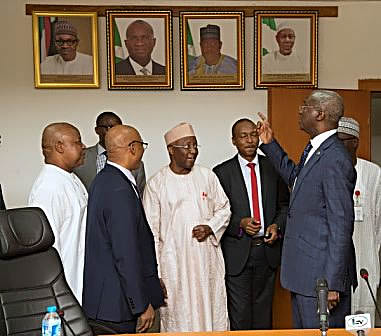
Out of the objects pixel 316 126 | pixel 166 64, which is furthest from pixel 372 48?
pixel 316 126

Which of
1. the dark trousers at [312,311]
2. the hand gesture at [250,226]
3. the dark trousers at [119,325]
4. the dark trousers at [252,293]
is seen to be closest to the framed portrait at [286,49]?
the hand gesture at [250,226]

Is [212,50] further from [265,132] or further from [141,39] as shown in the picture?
[265,132]

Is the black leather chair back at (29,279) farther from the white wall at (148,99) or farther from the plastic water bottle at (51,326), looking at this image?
the white wall at (148,99)

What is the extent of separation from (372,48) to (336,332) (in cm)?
309

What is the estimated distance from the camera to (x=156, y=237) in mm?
3789

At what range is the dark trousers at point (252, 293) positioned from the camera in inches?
158

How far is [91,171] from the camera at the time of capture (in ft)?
14.1

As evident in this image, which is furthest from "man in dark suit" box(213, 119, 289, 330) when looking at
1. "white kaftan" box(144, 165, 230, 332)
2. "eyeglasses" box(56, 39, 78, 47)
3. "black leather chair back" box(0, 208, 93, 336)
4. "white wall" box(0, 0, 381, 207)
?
"black leather chair back" box(0, 208, 93, 336)

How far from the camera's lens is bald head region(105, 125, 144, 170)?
3105mm

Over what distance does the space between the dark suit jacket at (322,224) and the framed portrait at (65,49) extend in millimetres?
2287

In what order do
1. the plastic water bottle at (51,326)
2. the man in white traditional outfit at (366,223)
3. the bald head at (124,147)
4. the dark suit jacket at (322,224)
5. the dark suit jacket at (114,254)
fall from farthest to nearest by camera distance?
1. the man in white traditional outfit at (366,223)
2. the bald head at (124,147)
3. the dark suit jacket at (114,254)
4. the dark suit jacket at (322,224)
5. the plastic water bottle at (51,326)

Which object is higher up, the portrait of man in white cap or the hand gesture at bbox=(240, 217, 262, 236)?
the portrait of man in white cap

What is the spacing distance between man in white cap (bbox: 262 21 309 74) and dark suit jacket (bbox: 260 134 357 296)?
1.99 m

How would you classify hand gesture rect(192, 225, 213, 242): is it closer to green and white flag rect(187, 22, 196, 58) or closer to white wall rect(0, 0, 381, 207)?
white wall rect(0, 0, 381, 207)
